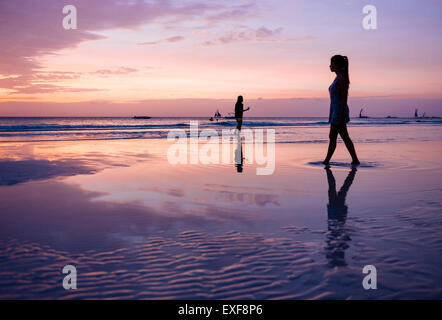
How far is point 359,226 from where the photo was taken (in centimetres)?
358

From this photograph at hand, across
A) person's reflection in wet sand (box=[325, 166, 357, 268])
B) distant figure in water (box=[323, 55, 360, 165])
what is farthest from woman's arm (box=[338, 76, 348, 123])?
person's reflection in wet sand (box=[325, 166, 357, 268])

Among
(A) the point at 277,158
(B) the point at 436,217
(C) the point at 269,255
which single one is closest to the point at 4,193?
(C) the point at 269,255

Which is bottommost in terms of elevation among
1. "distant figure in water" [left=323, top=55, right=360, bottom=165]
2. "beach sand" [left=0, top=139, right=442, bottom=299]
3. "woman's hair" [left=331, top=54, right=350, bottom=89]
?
"beach sand" [left=0, top=139, right=442, bottom=299]

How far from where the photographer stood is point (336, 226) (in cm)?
359

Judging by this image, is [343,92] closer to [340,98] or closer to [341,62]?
[340,98]

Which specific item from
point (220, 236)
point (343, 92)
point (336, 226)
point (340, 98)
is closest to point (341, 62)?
point (343, 92)

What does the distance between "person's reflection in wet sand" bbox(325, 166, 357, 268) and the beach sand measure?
13 millimetres

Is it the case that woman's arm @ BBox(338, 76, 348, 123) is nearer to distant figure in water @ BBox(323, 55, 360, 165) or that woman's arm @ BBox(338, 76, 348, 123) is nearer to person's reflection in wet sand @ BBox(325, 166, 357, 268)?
distant figure in water @ BBox(323, 55, 360, 165)

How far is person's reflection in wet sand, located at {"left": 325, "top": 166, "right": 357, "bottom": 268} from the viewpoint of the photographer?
9.21 ft

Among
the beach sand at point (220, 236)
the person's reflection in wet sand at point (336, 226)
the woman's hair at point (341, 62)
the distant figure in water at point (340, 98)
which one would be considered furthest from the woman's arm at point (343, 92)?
the person's reflection in wet sand at point (336, 226)

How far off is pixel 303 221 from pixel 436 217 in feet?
4.90

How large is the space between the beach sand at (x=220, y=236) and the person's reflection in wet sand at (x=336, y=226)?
1cm
